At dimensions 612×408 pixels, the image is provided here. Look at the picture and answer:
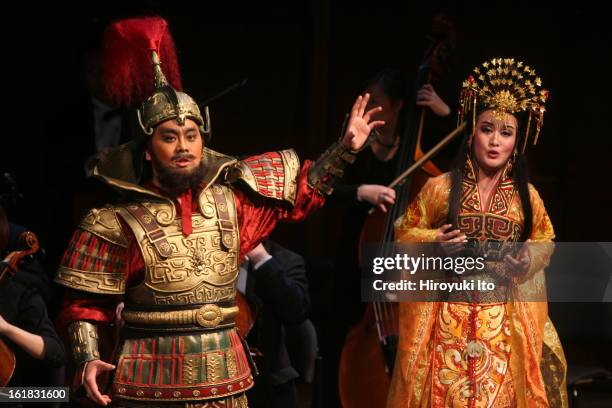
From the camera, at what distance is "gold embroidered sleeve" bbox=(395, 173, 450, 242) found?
3.70 meters

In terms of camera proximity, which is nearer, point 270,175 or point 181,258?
point 181,258

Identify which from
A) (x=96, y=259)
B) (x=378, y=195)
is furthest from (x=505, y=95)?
(x=96, y=259)

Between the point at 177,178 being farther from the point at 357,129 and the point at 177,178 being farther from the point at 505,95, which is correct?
the point at 505,95

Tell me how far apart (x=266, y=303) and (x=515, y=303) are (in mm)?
808

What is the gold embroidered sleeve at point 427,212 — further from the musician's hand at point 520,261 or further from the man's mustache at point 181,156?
the man's mustache at point 181,156

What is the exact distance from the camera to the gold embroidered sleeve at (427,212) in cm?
370

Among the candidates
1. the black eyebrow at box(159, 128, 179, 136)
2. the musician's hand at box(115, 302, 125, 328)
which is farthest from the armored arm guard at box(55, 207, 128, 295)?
the black eyebrow at box(159, 128, 179, 136)

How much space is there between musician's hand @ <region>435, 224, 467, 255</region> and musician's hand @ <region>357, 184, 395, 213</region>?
35 cm

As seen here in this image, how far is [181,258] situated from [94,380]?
1.25 feet

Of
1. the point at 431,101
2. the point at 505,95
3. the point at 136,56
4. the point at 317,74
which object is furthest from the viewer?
the point at 317,74

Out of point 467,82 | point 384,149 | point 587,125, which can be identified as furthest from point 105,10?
point 587,125

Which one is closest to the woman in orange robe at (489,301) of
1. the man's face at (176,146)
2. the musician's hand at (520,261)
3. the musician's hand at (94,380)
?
the musician's hand at (520,261)

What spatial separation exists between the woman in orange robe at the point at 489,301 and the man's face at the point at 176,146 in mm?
758

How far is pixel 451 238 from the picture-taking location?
3631mm
